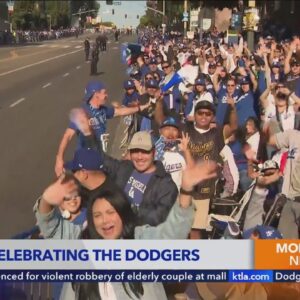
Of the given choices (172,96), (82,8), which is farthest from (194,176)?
(82,8)

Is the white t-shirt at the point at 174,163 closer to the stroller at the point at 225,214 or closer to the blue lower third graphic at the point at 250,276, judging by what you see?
the stroller at the point at 225,214

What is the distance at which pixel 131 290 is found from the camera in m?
3.76

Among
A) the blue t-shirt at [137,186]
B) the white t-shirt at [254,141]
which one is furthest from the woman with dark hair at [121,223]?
the white t-shirt at [254,141]

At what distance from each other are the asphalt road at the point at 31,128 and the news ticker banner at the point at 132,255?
12.0 ft

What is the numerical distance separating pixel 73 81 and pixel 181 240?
26.5m

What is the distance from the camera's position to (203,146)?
6441 millimetres

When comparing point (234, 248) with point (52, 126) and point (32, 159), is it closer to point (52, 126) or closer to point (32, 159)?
point (32, 159)

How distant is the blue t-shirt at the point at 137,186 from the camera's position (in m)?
4.79

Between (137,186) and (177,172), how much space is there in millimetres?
1278

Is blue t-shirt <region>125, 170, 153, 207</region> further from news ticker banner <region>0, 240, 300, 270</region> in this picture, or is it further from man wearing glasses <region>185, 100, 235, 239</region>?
man wearing glasses <region>185, 100, 235, 239</region>

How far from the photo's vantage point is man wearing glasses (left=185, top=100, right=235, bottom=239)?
6375 millimetres

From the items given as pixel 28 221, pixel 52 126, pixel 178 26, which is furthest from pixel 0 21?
pixel 28 221

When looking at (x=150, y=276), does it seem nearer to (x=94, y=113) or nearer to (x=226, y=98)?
(x=94, y=113)

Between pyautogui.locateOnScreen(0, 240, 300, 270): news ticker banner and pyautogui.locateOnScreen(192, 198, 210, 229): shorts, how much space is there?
7.33ft
